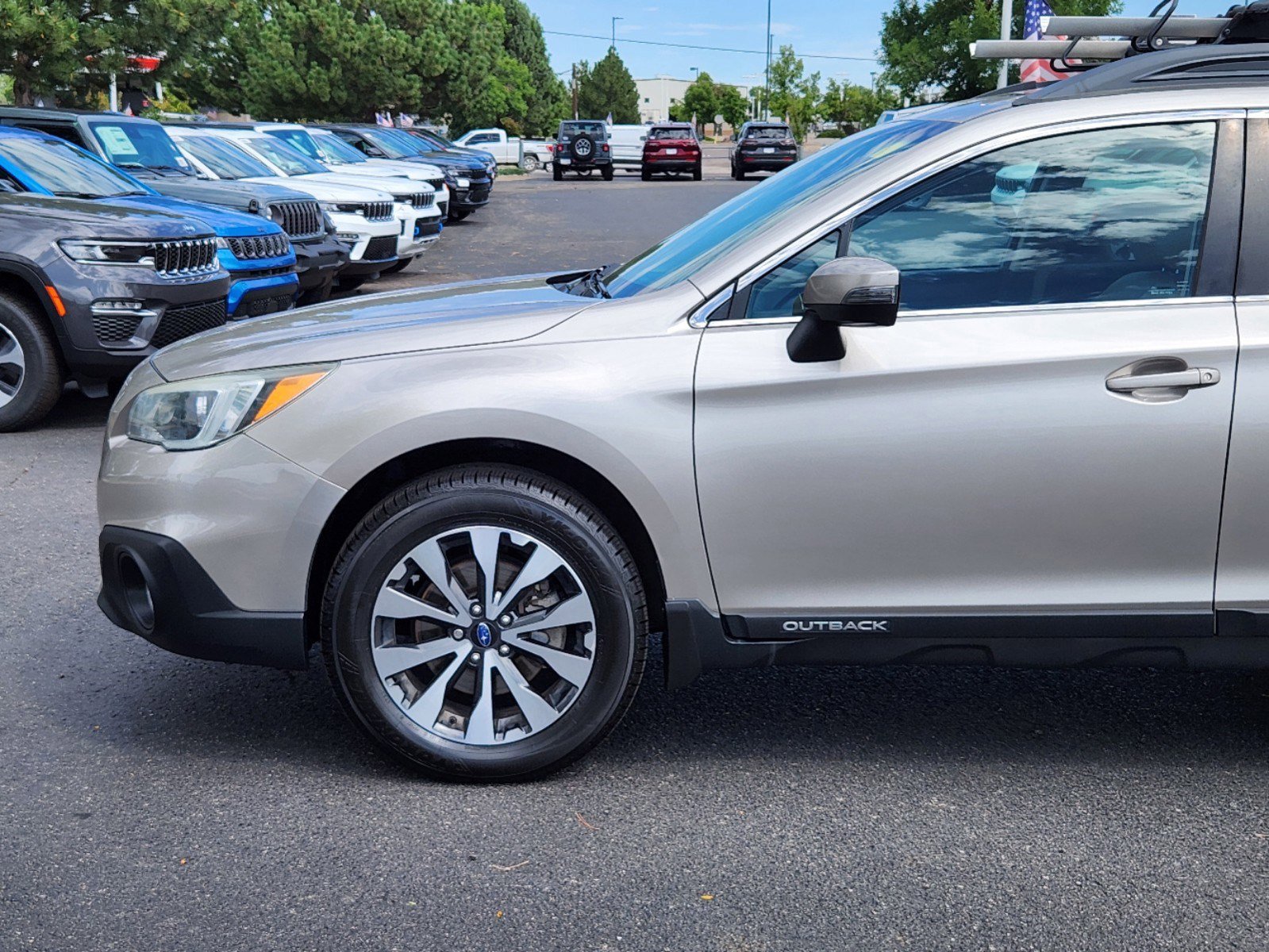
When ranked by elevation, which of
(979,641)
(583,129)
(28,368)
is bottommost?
(583,129)

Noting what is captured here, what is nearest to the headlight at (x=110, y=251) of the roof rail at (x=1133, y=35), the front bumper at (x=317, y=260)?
the front bumper at (x=317, y=260)

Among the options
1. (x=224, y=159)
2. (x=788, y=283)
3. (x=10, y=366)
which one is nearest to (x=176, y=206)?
(x=10, y=366)

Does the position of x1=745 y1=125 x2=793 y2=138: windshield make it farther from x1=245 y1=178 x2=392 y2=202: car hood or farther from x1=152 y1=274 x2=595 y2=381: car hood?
x1=152 y1=274 x2=595 y2=381: car hood

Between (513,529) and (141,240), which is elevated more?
(141,240)

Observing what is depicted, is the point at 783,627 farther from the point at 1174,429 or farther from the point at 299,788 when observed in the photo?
the point at 299,788

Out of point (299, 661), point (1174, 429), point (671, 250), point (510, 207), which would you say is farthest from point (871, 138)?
point (510, 207)

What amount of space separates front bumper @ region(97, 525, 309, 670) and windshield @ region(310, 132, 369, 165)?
1546 cm

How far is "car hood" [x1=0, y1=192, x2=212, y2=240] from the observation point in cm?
822

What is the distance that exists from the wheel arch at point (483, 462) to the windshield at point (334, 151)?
15.5m

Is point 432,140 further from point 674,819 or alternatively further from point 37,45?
point 674,819

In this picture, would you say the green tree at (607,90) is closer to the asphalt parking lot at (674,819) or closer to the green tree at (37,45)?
the green tree at (37,45)

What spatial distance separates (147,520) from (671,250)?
162 centimetres

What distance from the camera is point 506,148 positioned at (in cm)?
6109

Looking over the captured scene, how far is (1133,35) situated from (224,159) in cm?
1147
